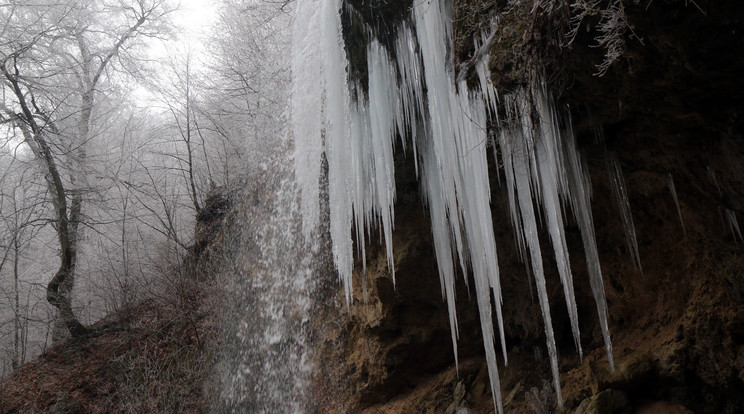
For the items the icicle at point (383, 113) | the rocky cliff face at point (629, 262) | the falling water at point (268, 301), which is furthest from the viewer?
the falling water at point (268, 301)

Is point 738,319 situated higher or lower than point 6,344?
lower

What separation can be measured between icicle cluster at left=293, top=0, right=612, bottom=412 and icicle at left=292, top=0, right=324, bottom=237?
53.8 inches

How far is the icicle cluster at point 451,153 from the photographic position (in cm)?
287

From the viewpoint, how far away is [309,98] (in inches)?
246

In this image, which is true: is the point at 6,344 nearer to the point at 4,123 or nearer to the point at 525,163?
the point at 4,123

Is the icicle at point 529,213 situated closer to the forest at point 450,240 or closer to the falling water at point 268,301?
the forest at point 450,240

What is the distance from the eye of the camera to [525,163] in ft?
9.80

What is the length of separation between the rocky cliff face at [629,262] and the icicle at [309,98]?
1.70 meters

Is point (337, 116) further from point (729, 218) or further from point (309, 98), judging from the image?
point (729, 218)

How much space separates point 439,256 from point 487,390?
4.98 ft

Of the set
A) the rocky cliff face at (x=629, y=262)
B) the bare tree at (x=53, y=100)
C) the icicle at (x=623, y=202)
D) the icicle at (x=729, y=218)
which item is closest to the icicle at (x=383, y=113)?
the rocky cliff face at (x=629, y=262)

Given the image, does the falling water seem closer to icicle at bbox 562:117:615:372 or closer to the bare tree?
the bare tree

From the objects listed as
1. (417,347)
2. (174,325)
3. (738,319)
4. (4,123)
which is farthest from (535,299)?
(4,123)

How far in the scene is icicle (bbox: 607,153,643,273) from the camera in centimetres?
317
